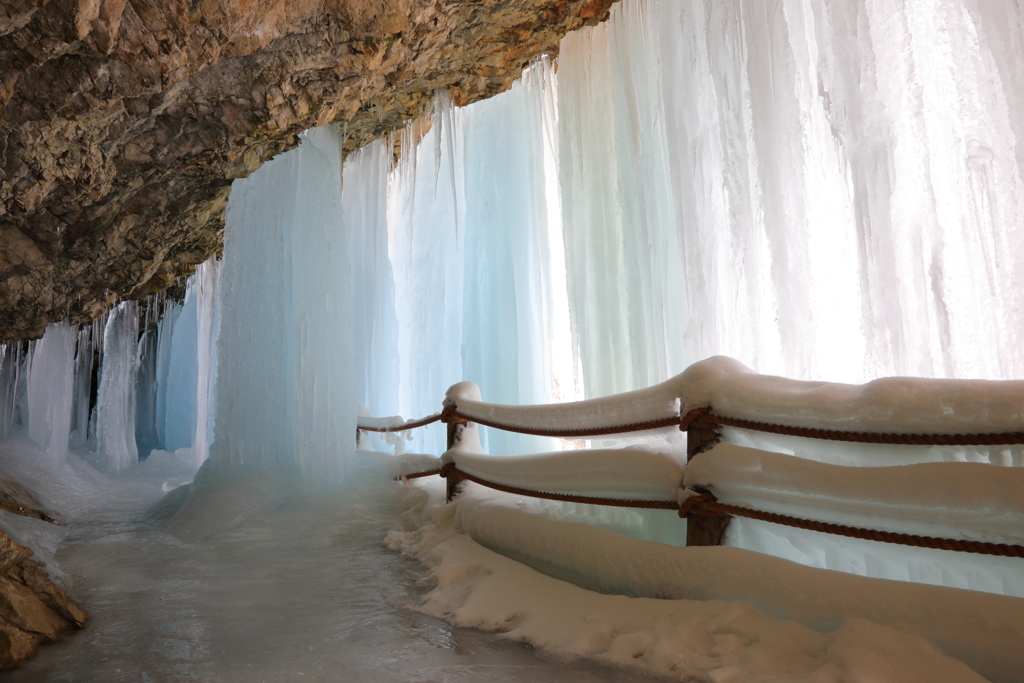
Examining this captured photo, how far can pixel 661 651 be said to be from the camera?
180cm

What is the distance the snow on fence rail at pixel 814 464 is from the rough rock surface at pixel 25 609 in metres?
2.13

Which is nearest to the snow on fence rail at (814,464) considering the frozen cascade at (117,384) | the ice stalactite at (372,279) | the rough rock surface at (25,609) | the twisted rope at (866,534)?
the twisted rope at (866,534)

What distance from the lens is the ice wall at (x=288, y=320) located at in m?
6.12

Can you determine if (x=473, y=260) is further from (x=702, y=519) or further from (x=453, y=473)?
(x=702, y=519)

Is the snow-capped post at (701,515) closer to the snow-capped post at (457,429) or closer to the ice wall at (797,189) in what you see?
the ice wall at (797,189)

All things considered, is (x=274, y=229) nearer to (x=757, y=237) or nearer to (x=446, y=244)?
(x=446, y=244)

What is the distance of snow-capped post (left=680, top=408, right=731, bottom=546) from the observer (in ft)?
7.07

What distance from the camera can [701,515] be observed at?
217 centimetres

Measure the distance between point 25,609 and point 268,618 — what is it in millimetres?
881

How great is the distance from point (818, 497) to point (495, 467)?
6.03 feet

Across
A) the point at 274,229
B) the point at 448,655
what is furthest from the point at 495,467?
the point at 274,229

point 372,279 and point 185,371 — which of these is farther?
point 185,371

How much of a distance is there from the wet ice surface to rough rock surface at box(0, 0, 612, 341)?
302cm

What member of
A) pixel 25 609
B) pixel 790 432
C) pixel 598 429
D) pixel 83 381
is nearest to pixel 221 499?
pixel 25 609
